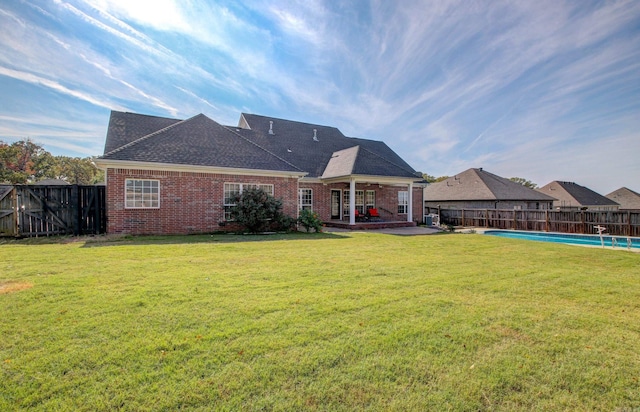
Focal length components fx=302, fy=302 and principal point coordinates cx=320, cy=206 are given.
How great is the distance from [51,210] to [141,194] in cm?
301

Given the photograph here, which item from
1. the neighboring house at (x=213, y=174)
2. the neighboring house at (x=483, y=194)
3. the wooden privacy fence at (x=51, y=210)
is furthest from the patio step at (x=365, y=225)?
the wooden privacy fence at (x=51, y=210)

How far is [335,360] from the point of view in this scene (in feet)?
9.14

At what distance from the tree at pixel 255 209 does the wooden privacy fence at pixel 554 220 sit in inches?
615

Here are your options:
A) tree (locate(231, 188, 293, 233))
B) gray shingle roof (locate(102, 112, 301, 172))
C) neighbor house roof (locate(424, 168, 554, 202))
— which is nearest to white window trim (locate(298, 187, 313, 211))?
gray shingle roof (locate(102, 112, 301, 172))

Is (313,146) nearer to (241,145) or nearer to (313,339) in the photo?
(241,145)

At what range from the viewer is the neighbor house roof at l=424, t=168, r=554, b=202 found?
26.7 meters

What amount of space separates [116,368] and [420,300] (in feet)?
12.3

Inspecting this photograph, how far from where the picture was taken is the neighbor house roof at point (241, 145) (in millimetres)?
13320

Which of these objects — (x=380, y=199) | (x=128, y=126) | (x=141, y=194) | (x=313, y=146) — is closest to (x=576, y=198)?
(x=380, y=199)

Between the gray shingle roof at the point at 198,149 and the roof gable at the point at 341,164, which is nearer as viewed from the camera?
the gray shingle roof at the point at 198,149

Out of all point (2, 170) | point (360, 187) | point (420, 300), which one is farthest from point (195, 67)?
point (2, 170)

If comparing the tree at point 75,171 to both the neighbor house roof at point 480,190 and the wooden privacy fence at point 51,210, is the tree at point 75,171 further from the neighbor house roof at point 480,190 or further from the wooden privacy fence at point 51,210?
the neighbor house roof at point 480,190

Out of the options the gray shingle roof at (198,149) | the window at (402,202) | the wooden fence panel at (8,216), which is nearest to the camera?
the wooden fence panel at (8,216)

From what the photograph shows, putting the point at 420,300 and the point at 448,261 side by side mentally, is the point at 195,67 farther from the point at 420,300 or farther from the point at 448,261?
the point at 420,300
